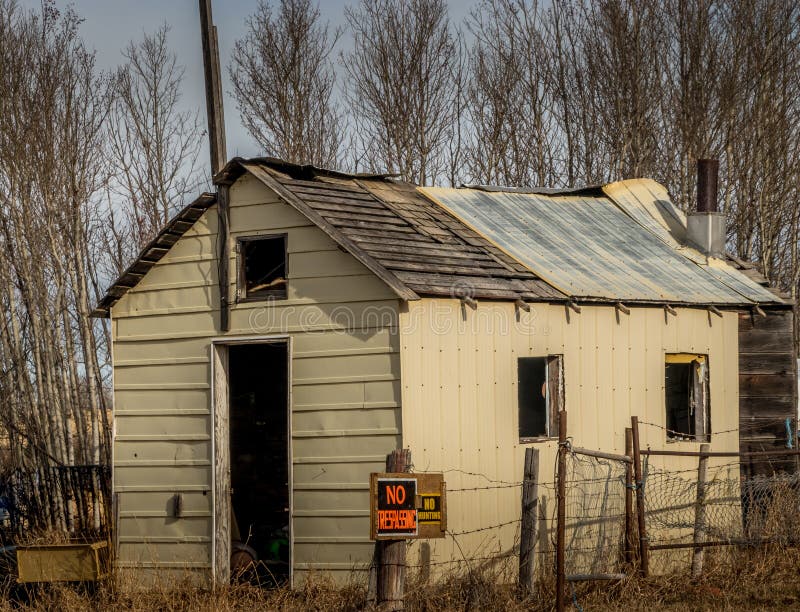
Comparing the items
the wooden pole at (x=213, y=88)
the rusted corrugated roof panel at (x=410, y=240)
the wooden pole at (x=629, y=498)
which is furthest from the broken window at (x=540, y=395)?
the wooden pole at (x=213, y=88)

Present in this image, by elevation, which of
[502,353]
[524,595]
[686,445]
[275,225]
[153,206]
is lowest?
[524,595]

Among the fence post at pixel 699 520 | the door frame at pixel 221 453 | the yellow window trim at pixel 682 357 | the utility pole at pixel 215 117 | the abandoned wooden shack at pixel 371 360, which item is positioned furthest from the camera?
the yellow window trim at pixel 682 357

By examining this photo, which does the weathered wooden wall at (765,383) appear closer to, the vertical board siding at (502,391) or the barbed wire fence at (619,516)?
the barbed wire fence at (619,516)

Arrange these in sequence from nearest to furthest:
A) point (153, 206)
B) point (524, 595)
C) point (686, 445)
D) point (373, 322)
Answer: point (524, 595)
point (373, 322)
point (686, 445)
point (153, 206)

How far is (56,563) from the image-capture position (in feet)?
40.9

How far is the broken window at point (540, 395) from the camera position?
13086 millimetres

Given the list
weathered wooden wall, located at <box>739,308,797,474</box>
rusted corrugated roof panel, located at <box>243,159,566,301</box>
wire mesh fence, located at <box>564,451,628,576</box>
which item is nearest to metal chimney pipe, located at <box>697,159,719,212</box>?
weathered wooden wall, located at <box>739,308,797,474</box>

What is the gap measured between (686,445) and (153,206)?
15045 millimetres

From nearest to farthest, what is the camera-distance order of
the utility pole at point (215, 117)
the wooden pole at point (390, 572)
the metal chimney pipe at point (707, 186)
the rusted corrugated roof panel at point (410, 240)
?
the wooden pole at point (390, 572) < the rusted corrugated roof panel at point (410, 240) < the utility pole at point (215, 117) < the metal chimney pipe at point (707, 186)

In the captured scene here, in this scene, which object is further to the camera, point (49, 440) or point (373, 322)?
point (49, 440)

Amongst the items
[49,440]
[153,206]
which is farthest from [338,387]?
[153,206]

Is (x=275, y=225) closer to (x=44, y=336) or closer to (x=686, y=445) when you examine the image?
(x=686, y=445)

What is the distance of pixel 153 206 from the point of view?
25984 millimetres

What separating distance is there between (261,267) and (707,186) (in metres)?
7.70
